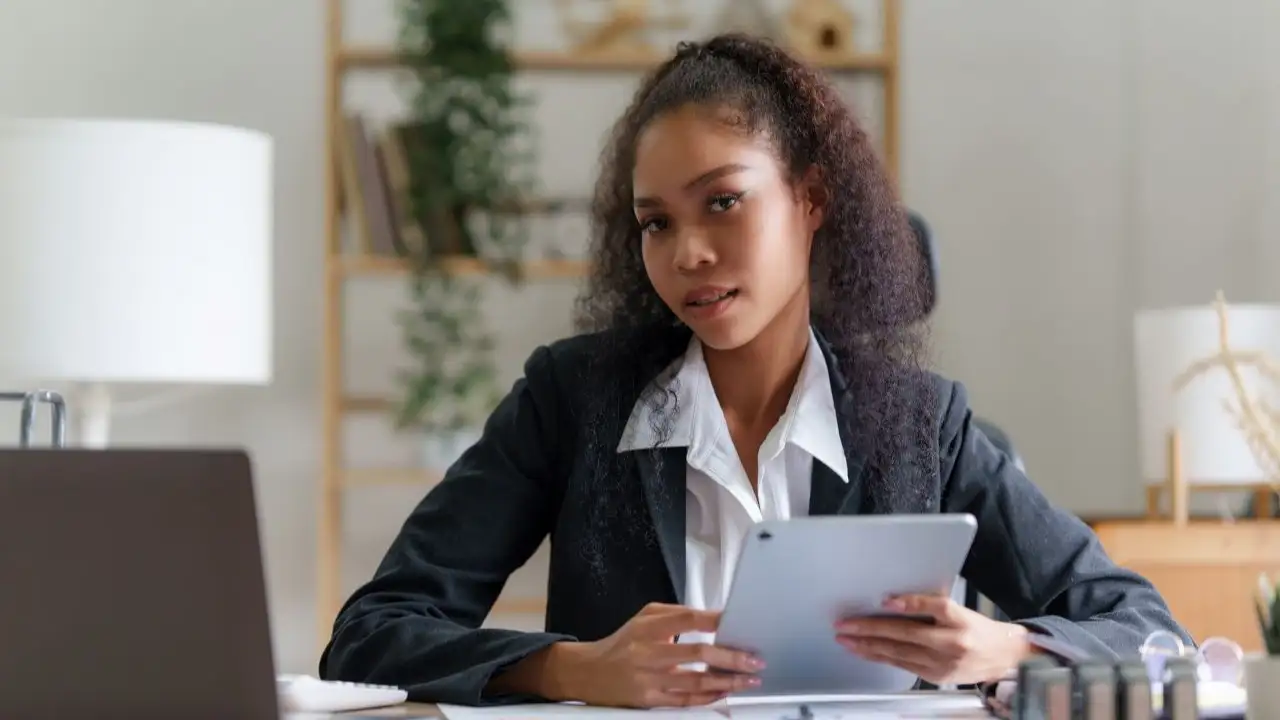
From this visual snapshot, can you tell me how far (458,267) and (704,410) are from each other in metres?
1.64

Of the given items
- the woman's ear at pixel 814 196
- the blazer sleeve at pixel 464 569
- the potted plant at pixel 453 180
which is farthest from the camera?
the potted plant at pixel 453 180

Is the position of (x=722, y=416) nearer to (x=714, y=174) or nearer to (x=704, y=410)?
(x=704, y=410)

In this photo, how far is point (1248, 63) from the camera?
350cm

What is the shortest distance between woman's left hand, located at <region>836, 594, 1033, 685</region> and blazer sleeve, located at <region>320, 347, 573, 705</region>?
0.26 meters

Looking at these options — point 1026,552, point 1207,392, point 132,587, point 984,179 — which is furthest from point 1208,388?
point 132,587

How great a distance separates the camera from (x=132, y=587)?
87 centimetres

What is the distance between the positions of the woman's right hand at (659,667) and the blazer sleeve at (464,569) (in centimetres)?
6

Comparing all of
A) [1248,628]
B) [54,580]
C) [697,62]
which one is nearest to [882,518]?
[54,580]

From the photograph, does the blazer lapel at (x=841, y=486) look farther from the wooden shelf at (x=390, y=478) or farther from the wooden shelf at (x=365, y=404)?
the wooden shelf at (x=365, y=404)

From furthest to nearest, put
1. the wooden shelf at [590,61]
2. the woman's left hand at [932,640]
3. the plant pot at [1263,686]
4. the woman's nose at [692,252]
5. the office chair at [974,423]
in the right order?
the wooden shelf at [590,61] < the office chair at [974,423] < the woman's nose at [692,252] < the woman's left hand at [932,640] < the plant pot at [1263,686]

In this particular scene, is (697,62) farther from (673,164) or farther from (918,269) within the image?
(918,269)

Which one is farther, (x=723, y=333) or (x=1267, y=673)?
(x=723, y=333)

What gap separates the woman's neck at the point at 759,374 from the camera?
172 cm

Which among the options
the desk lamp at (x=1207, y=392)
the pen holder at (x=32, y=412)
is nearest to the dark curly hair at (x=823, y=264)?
the pen holder at (x=32, y=412)
